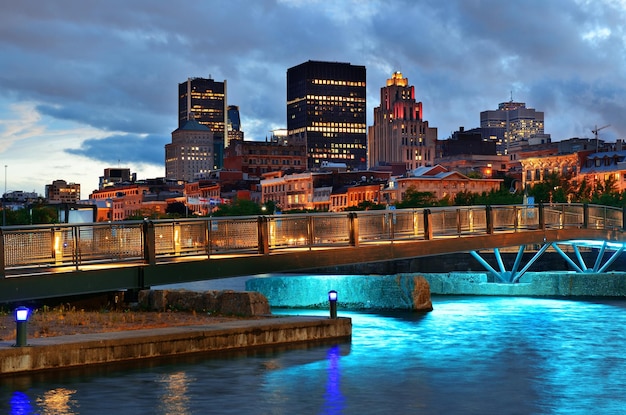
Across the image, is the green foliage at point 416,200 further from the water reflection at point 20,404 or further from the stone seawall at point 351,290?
the water reflection at point 20,404

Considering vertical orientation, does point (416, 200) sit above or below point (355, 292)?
above

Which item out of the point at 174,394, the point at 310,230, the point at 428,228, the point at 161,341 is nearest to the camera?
the point at 174,394

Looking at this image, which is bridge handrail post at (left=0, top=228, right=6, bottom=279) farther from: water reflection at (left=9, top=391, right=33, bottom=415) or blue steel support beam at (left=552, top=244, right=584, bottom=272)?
blue steel support beam at (left=552, top=244, right=584, bottom=272)

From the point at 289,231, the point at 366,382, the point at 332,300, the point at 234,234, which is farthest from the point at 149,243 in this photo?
the point at 366,382

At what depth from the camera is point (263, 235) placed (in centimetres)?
3209

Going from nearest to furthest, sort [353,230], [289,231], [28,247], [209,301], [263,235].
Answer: [28,247]
[209,301]
[263,235]
[289,231]
[353,230]

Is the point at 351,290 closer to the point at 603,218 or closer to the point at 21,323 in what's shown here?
the point at 603,218

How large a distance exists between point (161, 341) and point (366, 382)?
15.3 feet

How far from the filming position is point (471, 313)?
43469mm

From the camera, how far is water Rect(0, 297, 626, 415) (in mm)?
18625

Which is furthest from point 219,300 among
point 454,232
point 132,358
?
point 454,232

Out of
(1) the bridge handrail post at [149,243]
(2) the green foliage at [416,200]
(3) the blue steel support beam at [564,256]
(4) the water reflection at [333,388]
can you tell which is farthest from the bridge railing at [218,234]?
(2) the green foliage at [416,200]

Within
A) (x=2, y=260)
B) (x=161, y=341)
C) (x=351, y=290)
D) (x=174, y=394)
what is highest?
(x=2, y=260)

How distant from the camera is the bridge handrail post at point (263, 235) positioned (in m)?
32.0
